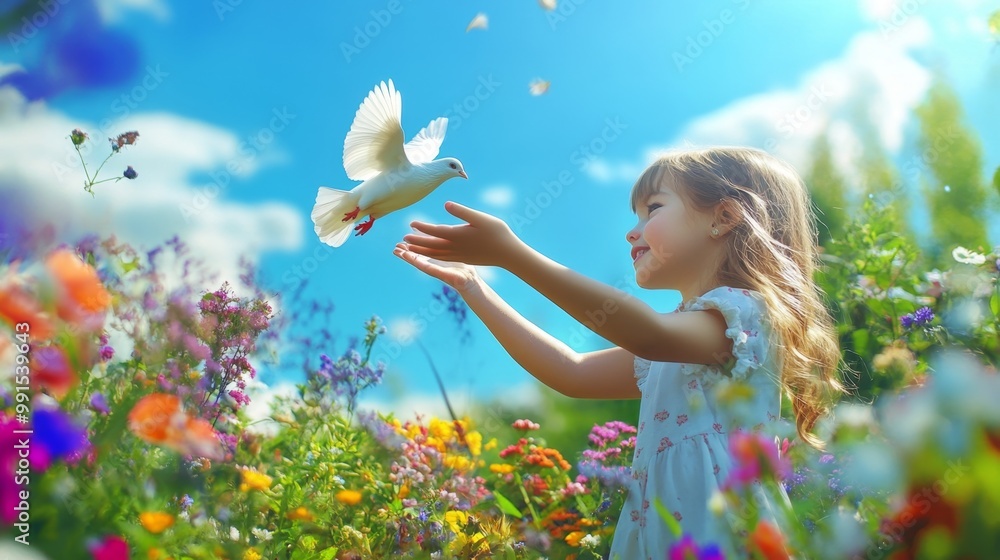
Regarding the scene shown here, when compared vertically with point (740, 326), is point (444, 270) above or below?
above

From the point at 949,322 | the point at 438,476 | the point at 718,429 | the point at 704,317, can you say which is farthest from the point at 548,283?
the point at 949,322

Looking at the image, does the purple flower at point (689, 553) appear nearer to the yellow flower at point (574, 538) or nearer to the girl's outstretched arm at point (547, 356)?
the girl's outstretched arm at point (547, 356)

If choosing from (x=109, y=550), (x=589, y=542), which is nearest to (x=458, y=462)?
(x=589, y=542)

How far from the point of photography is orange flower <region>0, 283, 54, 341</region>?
2.32 feet

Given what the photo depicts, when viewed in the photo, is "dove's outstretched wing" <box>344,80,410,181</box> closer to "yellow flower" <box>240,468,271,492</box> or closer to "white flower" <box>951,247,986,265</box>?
"yellow flower" <box>240,468,271,492</box>

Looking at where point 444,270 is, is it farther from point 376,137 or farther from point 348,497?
point 348,497

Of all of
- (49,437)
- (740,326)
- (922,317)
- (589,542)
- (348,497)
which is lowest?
(49,437)

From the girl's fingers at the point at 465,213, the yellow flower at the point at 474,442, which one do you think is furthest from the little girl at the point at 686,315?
the yellow flower at the point at 474,442

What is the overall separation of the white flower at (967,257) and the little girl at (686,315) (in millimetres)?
1143

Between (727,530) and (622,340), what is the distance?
0.81 m

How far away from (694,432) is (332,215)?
42.0 inches

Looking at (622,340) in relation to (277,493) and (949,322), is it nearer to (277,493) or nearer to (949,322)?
(277,493)

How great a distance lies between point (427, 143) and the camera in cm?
217

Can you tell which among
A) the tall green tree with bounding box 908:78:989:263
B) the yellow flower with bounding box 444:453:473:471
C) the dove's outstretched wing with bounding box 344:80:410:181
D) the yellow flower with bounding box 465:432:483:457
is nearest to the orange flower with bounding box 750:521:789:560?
the dove's outstretched wing with bounding box 344:80:410:181
